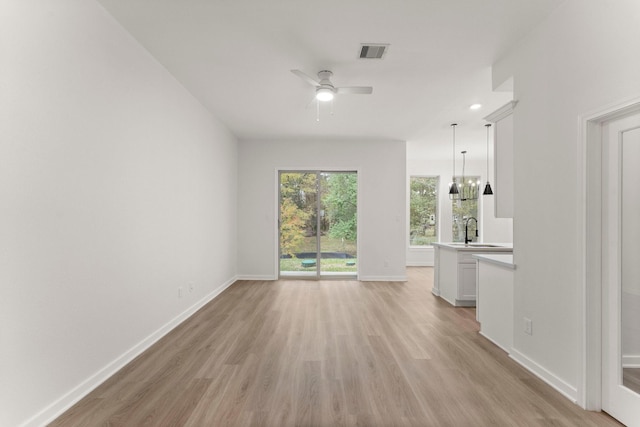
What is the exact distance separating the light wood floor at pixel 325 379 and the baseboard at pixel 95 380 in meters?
0.05

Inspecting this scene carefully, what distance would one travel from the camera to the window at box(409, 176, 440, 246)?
27.9ft

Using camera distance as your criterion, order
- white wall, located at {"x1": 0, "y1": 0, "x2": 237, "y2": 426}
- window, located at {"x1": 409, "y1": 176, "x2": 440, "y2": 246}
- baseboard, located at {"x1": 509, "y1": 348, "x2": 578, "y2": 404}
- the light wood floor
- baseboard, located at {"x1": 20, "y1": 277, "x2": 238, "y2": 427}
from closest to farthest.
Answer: white wall, located at {"x1": 0, "y1": 0, "x2": 237, "y2": 426} < baseboard, located at {"x1": 20, "y1": 277, "x2": 238, "y2": 427} < the light wood floor < baseboard, located at {"x1": 509, "y1": 348, "x2": 578, "y2": 404} < window, located at {"x1": 409, "y1": 176, "x2": 440, "y2": 246}

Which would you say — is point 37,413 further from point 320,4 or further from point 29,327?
point 320,4

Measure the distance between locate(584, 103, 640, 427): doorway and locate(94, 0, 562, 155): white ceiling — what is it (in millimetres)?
1114

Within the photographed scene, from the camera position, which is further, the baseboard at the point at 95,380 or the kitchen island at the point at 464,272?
the kitchen island at the point at 464,272

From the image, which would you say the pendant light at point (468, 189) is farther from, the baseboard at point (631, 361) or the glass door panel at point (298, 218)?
the baseboard at point (631, 361)

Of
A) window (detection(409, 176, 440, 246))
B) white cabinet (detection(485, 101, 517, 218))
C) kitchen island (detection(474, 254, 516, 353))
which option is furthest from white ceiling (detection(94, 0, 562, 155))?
window (detection(409, 176, 440, 246))

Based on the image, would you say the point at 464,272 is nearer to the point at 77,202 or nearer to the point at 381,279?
the point at 381,279

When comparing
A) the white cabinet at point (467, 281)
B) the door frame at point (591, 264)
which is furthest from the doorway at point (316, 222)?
the door frame at point (591, 264)

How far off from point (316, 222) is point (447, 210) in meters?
3.94

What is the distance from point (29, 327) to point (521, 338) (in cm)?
346

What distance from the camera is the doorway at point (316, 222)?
6.45 m

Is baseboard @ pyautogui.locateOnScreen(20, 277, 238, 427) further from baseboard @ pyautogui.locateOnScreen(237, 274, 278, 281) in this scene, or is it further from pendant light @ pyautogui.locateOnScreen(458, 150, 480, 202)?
pendant light @ pyautogui.locateOnScreen(458, 150, 480, 202)

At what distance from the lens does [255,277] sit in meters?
6.33
